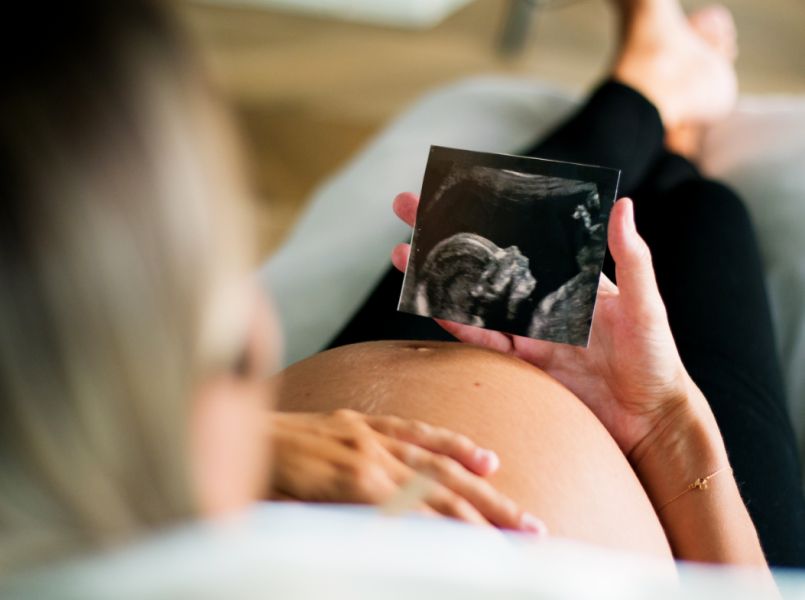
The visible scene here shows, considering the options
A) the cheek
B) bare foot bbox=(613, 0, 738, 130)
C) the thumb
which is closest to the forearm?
the thumb

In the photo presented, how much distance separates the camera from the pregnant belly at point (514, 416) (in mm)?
680

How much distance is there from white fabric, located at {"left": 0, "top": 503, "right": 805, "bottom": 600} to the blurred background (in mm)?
1647

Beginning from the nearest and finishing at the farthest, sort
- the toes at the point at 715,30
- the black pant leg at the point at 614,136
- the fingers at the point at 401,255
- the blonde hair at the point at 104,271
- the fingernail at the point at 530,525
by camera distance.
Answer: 1. the blonde hair at the point at 104,271
2. the fingernail at the point at 530,525
3. the fingers at the point at 401,255
4. the black pant leg at the point at 614,136
5. the toes at the point at 715,30

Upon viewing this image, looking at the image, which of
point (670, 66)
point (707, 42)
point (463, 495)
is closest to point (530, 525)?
point (463, 495)

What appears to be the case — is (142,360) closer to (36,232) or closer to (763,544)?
(36,232)

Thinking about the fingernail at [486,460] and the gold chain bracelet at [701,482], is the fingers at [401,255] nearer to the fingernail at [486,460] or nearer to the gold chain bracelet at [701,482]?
the fingernail at [486,460]

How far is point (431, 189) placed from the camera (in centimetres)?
81

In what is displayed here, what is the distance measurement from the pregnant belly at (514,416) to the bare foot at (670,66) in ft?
2.45

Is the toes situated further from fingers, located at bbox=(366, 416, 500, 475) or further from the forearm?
fingers, located at bbox=(366, 416, 500, 475)

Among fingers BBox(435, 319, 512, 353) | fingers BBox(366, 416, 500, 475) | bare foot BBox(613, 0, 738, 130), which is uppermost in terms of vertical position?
bare foot BBox(613, 0, 738, 130)

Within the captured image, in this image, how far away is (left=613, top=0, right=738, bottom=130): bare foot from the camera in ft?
4.51

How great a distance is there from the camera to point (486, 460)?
0.65 metres

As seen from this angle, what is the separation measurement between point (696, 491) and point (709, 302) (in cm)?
29

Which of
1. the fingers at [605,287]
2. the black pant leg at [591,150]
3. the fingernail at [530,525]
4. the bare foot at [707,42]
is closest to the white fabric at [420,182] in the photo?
the bare foot at [707,42]
